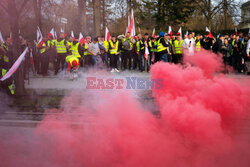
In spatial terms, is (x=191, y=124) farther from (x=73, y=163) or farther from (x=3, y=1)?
(x=3, y=1)

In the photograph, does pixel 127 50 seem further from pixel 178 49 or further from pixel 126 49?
pixel 178 49

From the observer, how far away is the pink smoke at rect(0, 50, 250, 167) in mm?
3227

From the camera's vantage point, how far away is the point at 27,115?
5.42 metres

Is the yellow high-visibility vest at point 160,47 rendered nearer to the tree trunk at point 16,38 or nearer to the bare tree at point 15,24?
the bare tree at point 15,24

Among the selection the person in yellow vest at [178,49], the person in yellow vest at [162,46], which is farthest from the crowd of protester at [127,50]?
the person in yellow vest at [162,46]

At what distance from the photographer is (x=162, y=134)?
368cm

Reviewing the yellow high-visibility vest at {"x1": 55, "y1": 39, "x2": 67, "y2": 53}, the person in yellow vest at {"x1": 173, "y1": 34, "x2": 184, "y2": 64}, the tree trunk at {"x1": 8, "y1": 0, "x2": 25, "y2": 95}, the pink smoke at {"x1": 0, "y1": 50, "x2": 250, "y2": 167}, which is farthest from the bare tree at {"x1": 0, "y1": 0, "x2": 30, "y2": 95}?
the person in yellow vest at {"x1": 173, "y1": 34, "x2": 184, "y2": 64}

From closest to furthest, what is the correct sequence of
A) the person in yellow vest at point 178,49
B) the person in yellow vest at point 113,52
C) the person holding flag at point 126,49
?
the person in yellow vest at point 178,49
the person holding flag at point 126,49
the person in yellow vest at point 113,52

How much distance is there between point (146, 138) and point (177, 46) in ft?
26.8

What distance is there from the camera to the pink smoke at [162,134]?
3227mm

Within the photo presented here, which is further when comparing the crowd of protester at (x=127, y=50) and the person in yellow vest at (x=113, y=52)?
the person in yellow vest at (x=113, y=52)

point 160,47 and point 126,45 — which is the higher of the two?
point 126,45

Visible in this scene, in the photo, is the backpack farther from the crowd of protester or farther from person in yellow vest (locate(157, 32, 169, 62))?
person in yellow vest (locate(157, 32, 169, 62))

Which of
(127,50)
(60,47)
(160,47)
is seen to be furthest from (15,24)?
(127,50)
